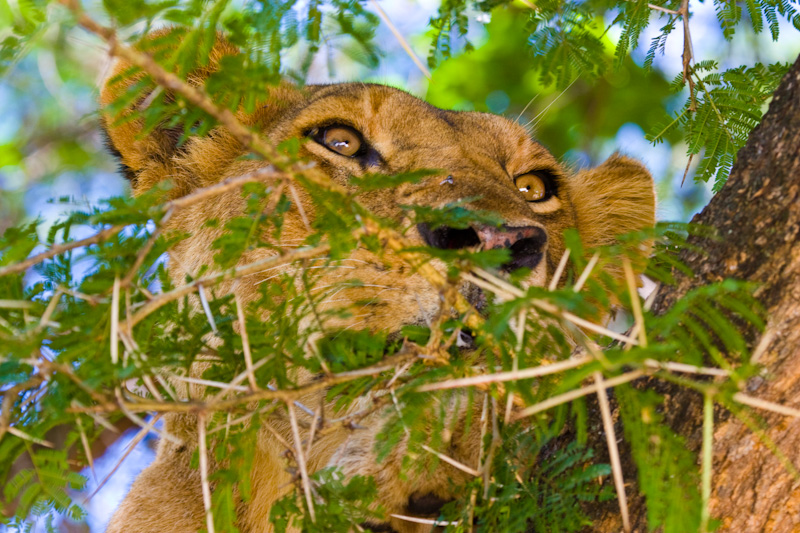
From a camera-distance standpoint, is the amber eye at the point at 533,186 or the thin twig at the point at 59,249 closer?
the thin twig at the point at 59,249

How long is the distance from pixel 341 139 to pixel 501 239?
148 centimetres

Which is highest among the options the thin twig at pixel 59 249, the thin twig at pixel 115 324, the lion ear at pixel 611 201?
the lion ear at pixel 611 201

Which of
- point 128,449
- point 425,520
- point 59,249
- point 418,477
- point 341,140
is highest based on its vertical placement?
point 341,140

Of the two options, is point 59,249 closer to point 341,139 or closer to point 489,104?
point 341,139

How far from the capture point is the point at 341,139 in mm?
3811

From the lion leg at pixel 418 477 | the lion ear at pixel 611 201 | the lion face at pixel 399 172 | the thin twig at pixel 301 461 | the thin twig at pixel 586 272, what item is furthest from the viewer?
the lion ear at pixel 611 201

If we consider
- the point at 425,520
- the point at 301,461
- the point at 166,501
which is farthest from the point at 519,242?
the point at 166,501

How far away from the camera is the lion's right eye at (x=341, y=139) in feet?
12.4

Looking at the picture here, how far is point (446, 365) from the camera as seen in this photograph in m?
2.05

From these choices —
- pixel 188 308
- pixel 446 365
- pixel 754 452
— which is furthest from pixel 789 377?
pixel 188 308

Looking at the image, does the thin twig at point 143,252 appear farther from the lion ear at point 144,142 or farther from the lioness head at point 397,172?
the lion ear at point 144,142

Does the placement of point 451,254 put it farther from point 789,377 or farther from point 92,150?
point 92,150

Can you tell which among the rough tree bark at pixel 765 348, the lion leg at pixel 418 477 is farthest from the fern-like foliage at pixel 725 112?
the lion leg at pixel 418 477

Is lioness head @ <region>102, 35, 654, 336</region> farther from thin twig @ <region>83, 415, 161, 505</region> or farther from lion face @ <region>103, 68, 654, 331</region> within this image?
thin twig @ <region>83, 415, 161, 505</region>
